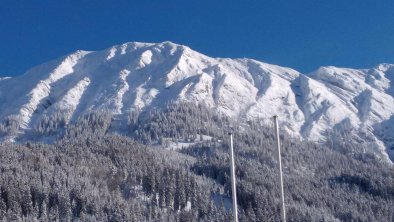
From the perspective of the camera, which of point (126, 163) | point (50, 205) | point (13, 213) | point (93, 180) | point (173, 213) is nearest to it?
point (13, 213)

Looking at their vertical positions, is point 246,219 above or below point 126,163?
below

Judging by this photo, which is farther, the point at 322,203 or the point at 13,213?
the point at 322,203

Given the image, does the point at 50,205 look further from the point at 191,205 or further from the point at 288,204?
the point at 288,204

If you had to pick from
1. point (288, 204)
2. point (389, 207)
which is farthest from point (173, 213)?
point (389, 207)

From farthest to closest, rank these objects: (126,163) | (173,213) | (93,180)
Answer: (126,163) < (93,180) < (173,213)

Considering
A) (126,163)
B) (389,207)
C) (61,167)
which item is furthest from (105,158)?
(389,207)

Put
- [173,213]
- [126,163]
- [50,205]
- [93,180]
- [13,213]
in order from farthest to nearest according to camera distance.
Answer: [126,163]
[93,180]
[173,213]
[50,205]
[13,213]

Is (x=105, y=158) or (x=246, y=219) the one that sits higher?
(x=105, y=158)

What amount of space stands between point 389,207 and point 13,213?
105530 mm

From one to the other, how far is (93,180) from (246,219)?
1592 inches

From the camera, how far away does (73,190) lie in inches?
6280

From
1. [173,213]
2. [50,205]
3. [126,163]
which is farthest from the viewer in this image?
[126,163]

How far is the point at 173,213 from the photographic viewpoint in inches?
6403

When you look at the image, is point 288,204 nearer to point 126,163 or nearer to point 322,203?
point 322,203
